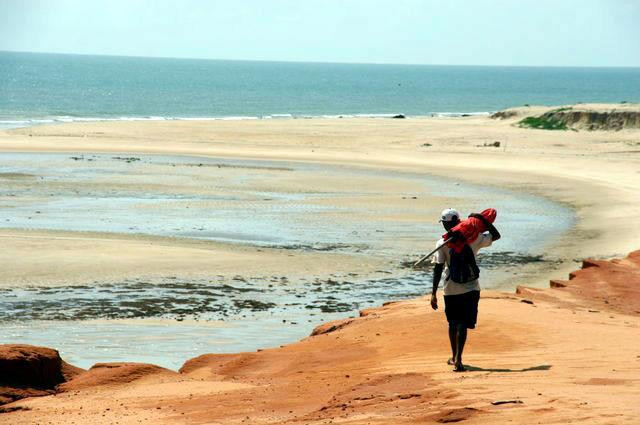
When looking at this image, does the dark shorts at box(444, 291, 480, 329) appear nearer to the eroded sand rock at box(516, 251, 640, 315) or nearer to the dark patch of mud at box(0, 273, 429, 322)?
the eroded sand rock at box(516, 251, 640, 315)

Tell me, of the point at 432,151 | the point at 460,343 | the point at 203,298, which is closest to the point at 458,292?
the point at 460,343

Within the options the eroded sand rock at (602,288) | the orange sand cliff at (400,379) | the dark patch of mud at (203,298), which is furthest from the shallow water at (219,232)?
the eroded sand rock at (602,288)

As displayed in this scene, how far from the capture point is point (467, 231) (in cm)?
1064

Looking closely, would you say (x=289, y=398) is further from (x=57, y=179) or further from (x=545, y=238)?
(x=57, y=179)

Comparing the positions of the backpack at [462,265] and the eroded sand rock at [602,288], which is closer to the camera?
the backpack at [462,265]

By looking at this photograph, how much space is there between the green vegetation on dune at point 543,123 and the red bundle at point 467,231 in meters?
50.6

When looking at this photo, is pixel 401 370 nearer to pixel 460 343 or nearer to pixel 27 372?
pixel 460 343

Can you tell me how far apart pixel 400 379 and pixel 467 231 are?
5.18ft

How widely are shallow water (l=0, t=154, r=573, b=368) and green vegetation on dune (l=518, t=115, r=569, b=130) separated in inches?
901

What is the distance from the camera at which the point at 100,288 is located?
62.2 feet

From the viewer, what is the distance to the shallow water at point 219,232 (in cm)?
1600

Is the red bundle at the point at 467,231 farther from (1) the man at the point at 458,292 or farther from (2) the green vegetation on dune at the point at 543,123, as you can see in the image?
(2) the green vegetation on dune at the point at 543,123

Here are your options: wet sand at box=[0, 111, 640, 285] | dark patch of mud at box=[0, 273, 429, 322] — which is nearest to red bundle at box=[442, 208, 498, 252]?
dark patch of mud at box=[0, 273, 429, 322]

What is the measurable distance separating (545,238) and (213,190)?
11.4 metres
